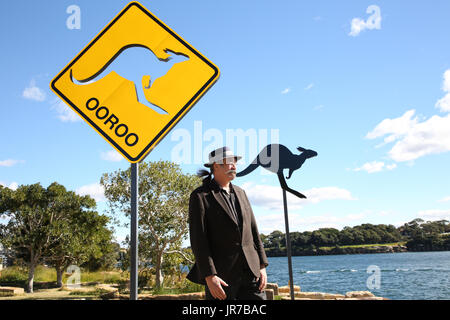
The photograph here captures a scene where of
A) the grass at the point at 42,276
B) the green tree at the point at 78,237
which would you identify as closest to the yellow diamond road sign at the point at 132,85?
the green tree at the point at 78,237

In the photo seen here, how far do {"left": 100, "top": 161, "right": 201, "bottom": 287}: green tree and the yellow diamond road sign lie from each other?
11.9 meters

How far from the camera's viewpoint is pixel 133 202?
201cm

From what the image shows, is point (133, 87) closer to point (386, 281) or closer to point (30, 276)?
point (30, 276)

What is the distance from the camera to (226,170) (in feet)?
8.97

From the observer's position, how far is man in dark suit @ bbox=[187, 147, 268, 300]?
8.12ft

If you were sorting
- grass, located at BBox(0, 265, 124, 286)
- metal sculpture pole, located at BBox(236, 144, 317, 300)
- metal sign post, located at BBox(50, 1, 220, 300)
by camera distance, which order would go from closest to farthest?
metal sign post, located at BBox(50, 1, 220, 300) < metal sculpture pole, located at BBox(236, 144, 317, 300) < grass, located at BBox(0, 265, 124, 286)

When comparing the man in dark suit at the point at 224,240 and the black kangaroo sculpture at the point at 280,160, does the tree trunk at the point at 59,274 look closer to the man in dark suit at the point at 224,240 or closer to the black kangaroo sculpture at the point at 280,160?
the black kangaroo sculpture at the point at 280,160

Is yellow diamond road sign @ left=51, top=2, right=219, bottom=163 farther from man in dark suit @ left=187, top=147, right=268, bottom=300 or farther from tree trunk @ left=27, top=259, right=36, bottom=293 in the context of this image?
tree trunk @ left=27, top=259, right=36, bottom=293

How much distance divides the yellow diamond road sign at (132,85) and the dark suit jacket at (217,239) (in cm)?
78

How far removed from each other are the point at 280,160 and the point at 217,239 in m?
5.05

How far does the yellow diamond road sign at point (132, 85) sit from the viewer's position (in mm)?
2062

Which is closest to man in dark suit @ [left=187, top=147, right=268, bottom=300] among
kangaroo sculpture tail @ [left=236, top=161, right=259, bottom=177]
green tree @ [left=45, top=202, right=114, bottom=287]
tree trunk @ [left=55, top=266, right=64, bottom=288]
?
kangaroo sculpture tail @ [left=236, top=161, right=259, bottom=177]
